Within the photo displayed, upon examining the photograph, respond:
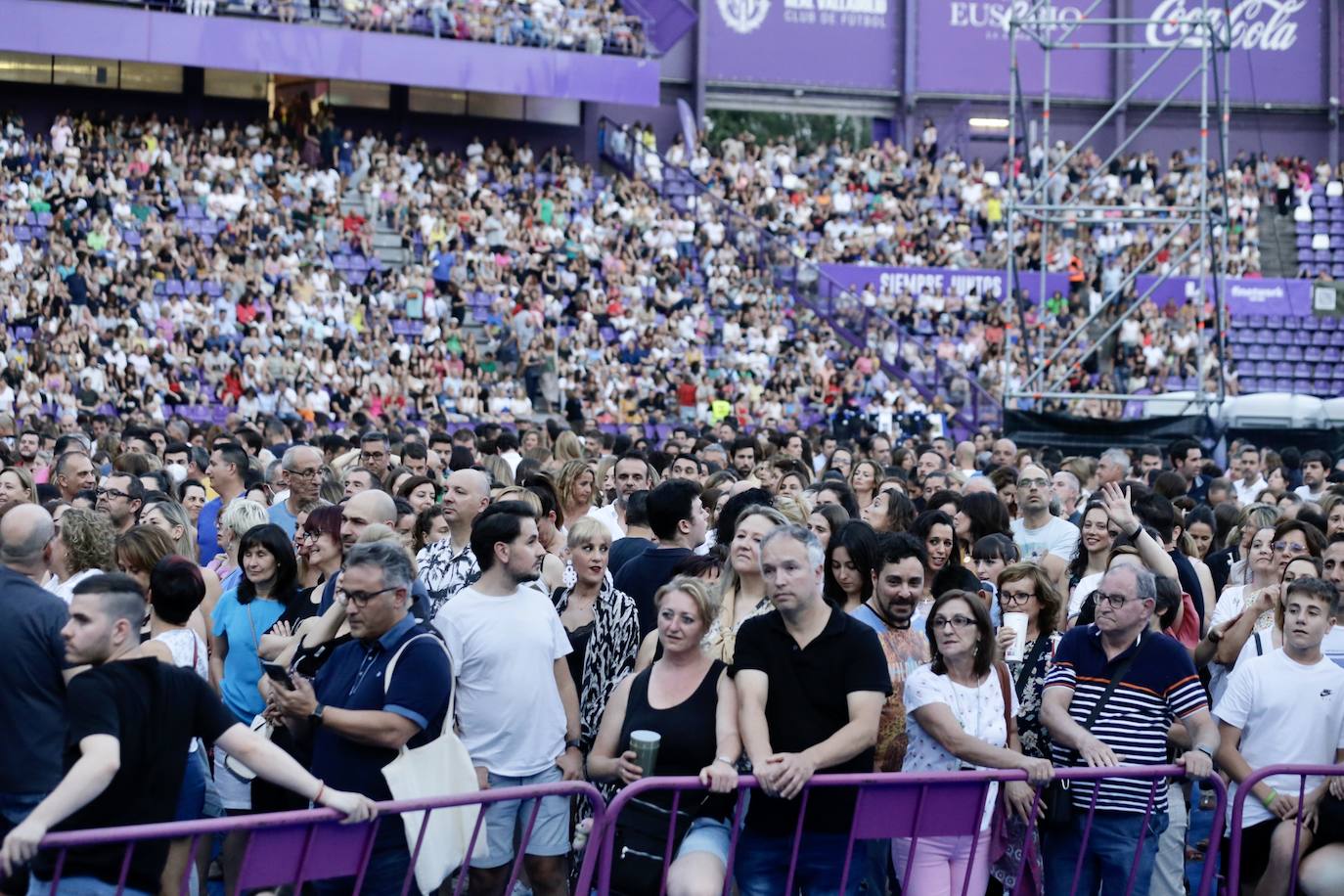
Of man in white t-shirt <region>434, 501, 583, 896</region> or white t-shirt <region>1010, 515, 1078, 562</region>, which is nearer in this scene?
man in white t-shirt <region>434, 501, 583, 896</region>

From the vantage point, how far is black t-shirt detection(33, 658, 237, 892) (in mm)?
4902

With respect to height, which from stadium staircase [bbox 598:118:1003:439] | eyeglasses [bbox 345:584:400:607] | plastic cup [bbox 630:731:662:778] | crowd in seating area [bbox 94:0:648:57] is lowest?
plastic cup [bbox 630:731:662:778]

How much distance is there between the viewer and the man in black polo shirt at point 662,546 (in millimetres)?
7605

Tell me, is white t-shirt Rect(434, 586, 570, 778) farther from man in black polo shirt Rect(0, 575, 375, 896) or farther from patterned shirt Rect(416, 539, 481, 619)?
man in black polo shirt Rect(0, 575, 375, 896)

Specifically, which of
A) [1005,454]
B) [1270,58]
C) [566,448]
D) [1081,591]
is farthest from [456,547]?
[1270,58]

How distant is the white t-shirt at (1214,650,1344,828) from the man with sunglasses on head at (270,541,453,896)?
3.16 meters

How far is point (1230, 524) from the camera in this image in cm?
1059

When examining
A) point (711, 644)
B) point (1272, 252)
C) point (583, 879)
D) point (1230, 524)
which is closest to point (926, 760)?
point (711, 644)

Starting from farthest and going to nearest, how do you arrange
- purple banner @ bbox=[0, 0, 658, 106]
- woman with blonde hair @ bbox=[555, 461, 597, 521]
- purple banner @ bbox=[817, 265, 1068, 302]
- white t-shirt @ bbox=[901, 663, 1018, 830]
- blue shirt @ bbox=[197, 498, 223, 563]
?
purple banner @ bbox=[817, 265, 1068, 302] < purple banner @ bbox=[0, 0, 658, 106] < blue shirt @ bbox=[197, 498, 223, 563] < woman with blonde hair @ bbox=[555, 461, 597, 521] < white t-shirt @ bbox=[901, 663, 1018, 830]

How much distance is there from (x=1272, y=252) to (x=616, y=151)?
43.3 feet

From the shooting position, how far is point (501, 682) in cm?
639

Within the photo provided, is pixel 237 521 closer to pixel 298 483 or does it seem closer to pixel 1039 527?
pixel 298 483

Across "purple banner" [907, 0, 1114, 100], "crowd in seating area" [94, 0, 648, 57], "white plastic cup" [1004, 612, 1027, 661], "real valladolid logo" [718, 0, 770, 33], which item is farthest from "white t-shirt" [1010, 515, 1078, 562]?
"purple banner" [907, 0, 1114, 100]

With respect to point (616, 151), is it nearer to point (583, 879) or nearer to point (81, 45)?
point (81, 45)
